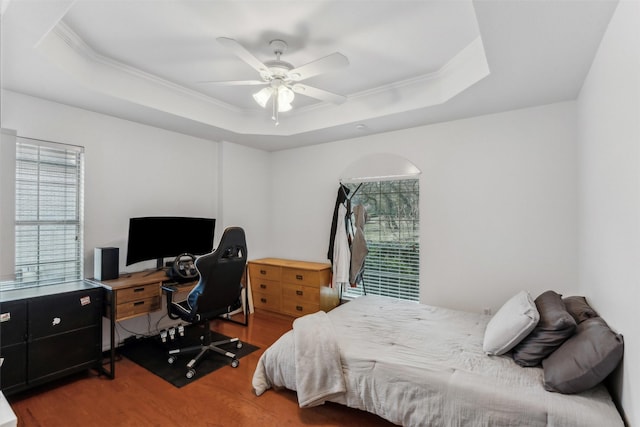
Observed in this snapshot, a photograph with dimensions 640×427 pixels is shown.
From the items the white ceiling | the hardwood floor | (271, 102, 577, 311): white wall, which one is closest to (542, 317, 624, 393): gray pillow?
the hardwood floor

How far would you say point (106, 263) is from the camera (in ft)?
9.61

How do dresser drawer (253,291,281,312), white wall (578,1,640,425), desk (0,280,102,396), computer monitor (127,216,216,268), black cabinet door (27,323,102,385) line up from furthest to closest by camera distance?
1. dresser drawer (253,291,281,312)
2. computer monitor (127,216,216,268)
3. black cabinet door (27,323,102,385)
4. desk (0,280,102,396)
5. white wall (578,1,640,425)

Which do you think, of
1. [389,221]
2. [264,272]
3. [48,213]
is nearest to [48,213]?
[48,213]

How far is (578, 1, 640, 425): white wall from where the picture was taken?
52.1 inches

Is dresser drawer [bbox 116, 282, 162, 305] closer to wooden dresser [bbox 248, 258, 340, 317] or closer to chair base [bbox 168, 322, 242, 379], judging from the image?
chair base [bbox 168, 322, 242, 379]

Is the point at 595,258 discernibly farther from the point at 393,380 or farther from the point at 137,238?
the point at 137,238

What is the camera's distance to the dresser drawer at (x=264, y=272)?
426 cm

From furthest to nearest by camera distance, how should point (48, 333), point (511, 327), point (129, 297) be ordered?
1. point (129, 297)
2. point (48, 333)
3. point (511, 327)

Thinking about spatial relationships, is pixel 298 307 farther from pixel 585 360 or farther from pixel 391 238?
pixel 585 360

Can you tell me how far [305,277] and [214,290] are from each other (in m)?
1.43

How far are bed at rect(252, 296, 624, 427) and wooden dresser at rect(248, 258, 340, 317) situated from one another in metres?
1.13

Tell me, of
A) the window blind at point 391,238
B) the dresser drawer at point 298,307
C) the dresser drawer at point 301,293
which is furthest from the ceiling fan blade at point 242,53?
the dresser drawer at point 298,307

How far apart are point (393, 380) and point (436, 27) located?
7.83 ft

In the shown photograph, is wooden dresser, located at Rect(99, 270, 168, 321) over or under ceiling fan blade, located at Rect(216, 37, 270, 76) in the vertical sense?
under
